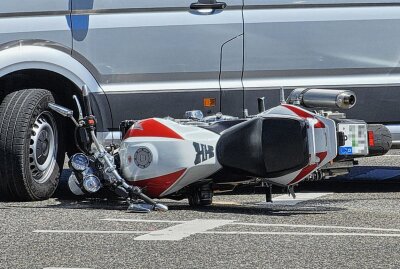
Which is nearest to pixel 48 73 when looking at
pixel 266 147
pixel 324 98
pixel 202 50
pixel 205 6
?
pixel 202 50

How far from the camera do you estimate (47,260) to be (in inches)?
255

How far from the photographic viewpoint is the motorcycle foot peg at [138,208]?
333 inches

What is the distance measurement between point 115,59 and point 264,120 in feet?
5.44

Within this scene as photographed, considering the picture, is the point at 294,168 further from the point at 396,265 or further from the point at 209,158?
the point at 396,265

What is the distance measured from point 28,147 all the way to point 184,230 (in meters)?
2.11

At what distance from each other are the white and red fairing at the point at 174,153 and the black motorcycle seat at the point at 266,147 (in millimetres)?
86

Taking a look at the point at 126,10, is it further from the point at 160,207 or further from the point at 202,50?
the point at 160,207

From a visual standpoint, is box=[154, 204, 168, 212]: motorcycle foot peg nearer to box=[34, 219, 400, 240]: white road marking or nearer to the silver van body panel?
box=[34, 219, 400, 240]: white road marking

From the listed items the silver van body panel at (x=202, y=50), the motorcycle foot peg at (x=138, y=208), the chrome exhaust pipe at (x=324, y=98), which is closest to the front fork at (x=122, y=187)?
the motorcycle foot peg at (x=138, y=208)

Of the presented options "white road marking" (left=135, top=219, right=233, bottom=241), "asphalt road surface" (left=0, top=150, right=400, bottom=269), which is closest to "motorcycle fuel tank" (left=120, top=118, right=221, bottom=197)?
"asphalt road surface" (left=0, top=150, right=400, bottom=269)

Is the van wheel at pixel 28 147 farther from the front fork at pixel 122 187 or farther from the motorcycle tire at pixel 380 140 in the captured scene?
the motorcycle tire at pixel 380 140

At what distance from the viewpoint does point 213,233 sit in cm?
732

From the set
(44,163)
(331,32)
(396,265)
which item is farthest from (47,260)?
(331,32)

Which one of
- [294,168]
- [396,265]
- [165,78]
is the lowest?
[396,265]
